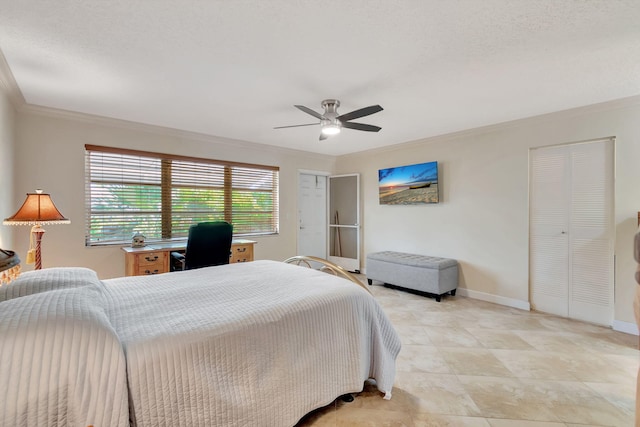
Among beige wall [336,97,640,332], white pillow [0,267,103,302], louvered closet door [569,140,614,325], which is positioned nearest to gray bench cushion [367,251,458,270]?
beige wall [336,97,640,332]

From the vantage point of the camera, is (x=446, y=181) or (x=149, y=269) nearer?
(x=149, y=269)

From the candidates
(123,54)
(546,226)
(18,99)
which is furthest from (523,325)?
(18,99)

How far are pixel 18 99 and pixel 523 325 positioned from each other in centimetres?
565

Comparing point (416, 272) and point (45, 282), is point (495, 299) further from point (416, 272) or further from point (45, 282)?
point (45, 282)

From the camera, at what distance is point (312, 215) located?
19.1ft

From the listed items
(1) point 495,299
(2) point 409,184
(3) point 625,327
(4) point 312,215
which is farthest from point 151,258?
(3) point 625,327

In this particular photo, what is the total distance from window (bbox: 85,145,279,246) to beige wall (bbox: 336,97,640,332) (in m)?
2.39

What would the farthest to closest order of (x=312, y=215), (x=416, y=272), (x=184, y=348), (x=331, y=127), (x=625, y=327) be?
(x=312, y=215), (x=416, y=272), (x=625, y=327), (x=331, y=127), (x=184, y=348)

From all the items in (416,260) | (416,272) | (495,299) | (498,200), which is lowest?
(495,299)

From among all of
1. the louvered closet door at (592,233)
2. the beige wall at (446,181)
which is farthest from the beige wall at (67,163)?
the louvered closet door at (592,233)

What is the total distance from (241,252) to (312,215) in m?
2.00

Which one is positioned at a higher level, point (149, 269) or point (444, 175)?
point (444, 175)

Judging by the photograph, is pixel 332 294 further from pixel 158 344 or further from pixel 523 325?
pixel 523 325

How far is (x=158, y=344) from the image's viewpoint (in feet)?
3.78
